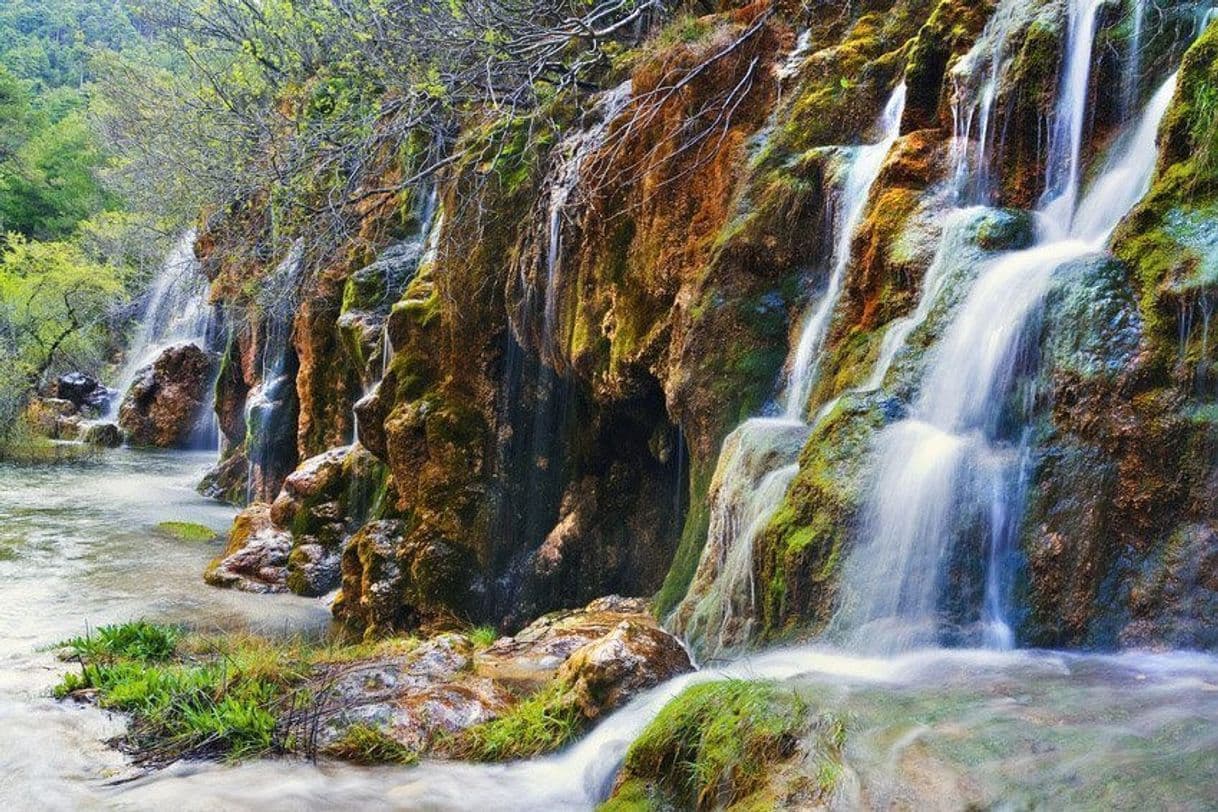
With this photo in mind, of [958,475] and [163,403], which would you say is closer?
[958,475]

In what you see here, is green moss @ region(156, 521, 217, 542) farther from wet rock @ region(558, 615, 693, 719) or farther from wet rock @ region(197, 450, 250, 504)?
wet rock @ region(558, 615, 693, 719)

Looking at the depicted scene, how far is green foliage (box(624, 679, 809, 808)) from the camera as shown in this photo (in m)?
3.33

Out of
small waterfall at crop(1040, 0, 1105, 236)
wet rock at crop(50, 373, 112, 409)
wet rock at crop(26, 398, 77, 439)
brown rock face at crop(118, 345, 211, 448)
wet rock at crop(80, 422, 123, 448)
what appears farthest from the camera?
wet rock at crop(50, 373, 112, 409)

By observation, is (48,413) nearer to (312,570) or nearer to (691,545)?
(312,570)

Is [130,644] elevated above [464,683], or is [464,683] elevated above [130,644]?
[464,683]

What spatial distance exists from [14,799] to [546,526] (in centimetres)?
630

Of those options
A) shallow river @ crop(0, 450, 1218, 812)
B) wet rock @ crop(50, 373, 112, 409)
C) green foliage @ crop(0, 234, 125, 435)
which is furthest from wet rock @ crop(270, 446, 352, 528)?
wet rock @ crop(50, 373, 112, 409)

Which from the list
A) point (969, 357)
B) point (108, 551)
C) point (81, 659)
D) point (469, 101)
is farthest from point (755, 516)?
point (108, 551)

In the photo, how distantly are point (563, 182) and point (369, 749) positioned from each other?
21.3 feet

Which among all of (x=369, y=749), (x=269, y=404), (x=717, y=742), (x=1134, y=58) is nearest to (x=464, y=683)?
(x=369, y=749)

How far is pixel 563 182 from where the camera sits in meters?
9.68

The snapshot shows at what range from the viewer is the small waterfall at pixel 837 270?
6.64m

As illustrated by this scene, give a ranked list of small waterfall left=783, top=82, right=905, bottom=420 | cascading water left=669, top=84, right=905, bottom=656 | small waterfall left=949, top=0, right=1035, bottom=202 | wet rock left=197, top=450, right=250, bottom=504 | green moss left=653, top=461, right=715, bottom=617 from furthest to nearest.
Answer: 1. wet rock left=197, top=450, right=250, bottom=504
2. green moss left=653, top=461, right=715, bottom=617
3. small waterfall left=783, top=82, right=905, bottom=420
4. small waterfall left=949, top=0, right=1035, bottom=202
5. cascading water left=669, top=84, right=905, bottom=656

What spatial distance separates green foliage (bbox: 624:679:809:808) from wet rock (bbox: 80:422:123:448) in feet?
92.4
